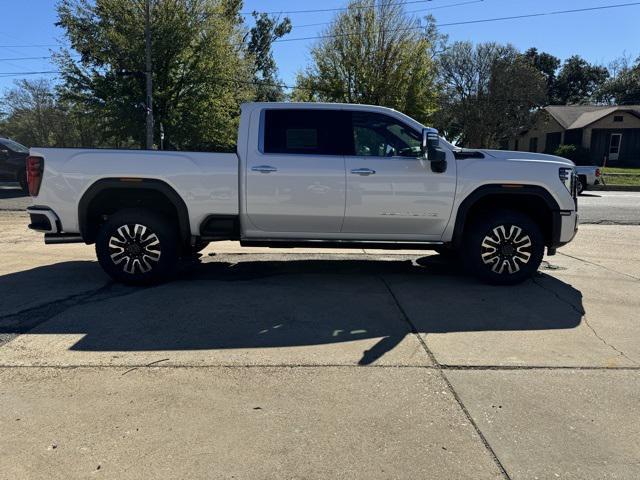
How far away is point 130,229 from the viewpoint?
575 cm

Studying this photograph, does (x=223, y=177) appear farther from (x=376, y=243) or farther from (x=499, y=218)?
(x=499, y=218)

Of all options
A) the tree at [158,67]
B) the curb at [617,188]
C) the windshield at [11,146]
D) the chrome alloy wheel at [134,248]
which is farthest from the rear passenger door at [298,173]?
the curb at [617,188]

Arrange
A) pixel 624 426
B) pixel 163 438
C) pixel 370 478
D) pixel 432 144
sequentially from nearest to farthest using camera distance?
pixel 370 478, pixel 163 438, pixel 624 426, pixel 432 144

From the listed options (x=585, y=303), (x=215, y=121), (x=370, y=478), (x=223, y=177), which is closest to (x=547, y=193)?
(x=585, y=303)

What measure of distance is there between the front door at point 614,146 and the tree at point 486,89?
6191mm

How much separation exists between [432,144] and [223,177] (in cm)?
232

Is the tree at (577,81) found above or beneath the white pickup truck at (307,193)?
above

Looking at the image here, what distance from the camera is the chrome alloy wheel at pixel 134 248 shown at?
18.9 ft

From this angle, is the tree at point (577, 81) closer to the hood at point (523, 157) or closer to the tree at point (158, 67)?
the tree at point (158, 67)

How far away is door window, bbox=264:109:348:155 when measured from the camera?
5.86m

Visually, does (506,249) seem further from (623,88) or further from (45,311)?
(623,88)

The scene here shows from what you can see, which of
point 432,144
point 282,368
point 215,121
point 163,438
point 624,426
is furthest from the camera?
point 215,121

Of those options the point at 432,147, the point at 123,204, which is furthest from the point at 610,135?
the point at 123,204

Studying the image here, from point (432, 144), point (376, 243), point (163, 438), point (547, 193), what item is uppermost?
point (432, 144)
